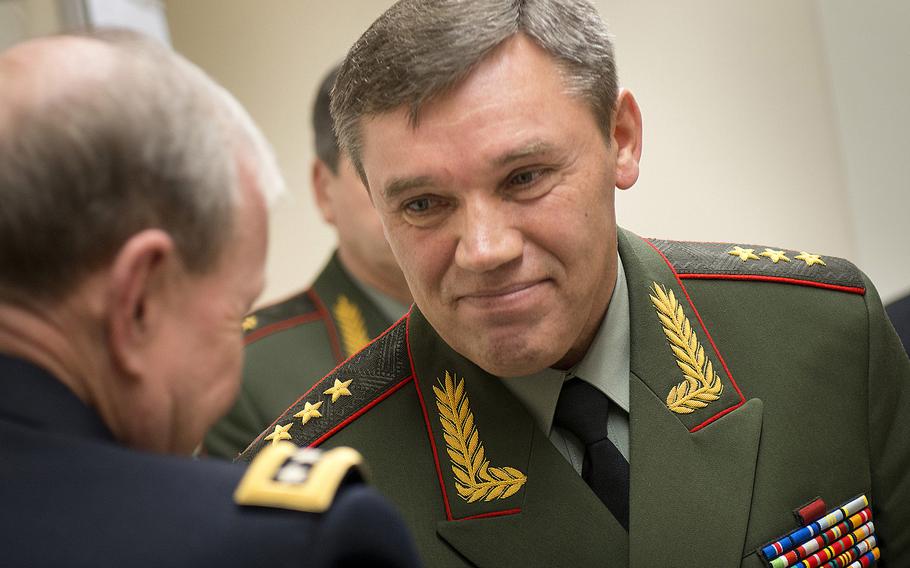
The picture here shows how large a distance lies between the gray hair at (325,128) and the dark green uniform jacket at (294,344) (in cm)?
28

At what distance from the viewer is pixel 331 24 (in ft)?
13.5

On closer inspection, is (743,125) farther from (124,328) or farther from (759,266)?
(124,328)

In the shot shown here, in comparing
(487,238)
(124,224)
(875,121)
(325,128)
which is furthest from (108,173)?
(875,121)

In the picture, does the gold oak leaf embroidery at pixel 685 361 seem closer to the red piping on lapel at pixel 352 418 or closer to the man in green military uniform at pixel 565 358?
the man in green military uniform at pixel 565 358

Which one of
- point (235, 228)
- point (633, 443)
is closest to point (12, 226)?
point (235, 228)

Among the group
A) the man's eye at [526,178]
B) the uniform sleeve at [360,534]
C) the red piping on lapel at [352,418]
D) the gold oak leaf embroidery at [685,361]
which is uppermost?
the man's eye at [526,178]

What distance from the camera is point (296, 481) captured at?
2.91 ft

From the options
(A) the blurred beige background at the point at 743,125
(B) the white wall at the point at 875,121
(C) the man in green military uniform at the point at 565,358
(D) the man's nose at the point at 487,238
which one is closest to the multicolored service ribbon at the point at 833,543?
(C) the man in green military uniform at the point at 565,358

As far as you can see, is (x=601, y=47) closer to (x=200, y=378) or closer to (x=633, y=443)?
(x=633, y=443)

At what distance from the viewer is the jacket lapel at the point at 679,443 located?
4.84ft

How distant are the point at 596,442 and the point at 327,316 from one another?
5.14 feet

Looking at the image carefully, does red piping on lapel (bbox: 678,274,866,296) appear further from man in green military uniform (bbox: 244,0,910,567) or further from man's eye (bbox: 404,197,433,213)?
man's eye (bbox: 404,197,433,213)

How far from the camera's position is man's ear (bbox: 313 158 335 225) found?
3076mm

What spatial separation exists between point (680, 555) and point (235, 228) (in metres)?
0.84
